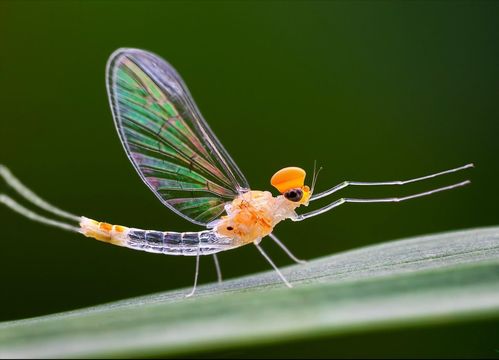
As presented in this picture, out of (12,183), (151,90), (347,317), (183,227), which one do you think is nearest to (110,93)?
(151,90)

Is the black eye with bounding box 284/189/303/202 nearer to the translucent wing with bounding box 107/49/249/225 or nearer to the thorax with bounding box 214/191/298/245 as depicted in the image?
the thorax with bounding box 214/191/298/245

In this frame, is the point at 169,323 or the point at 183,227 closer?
the point at 169,323

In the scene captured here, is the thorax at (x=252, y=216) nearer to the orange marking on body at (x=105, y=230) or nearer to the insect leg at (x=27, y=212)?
the orange marking on body at (x=105, y=230)

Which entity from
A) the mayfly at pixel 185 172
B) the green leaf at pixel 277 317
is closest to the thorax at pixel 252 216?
the mayfly at pixel 185 172

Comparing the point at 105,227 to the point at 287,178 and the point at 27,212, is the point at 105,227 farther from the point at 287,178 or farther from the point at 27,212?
the point at 287,178

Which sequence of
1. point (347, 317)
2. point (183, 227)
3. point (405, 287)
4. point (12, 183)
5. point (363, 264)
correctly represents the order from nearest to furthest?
point (347, 317), point (405, 287), point (363, 264), point (12, 183), point (183, 227)

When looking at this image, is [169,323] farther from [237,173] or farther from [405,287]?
[237,173]
